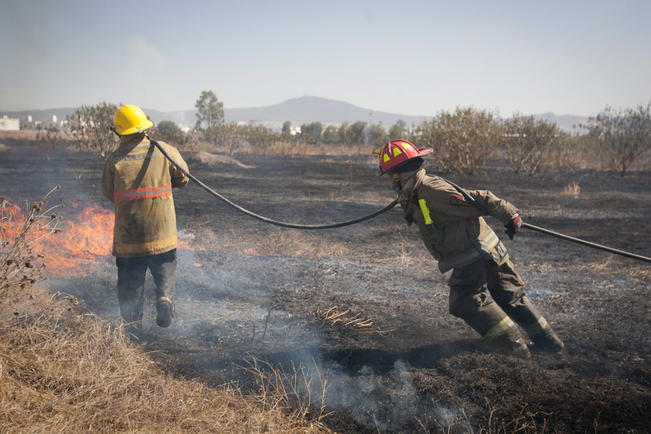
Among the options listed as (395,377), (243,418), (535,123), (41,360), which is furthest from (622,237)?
(535,123)

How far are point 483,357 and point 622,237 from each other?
20.6 ft

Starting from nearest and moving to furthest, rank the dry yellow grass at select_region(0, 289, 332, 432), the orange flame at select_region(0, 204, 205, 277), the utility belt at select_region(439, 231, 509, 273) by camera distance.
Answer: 1. the dry yellow grass at select_region(0, 289, 332, 432)
2. the utility belt at select_region(439, 231, 509, 273)
3. the orange flame at select_region(0, 204, 205, 277)

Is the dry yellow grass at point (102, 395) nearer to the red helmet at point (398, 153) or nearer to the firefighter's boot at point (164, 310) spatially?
the firefighter's boot at point (164, 310)

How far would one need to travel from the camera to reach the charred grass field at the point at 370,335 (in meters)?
2.63

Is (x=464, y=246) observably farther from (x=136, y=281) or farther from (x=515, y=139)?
(x=515, y=139)

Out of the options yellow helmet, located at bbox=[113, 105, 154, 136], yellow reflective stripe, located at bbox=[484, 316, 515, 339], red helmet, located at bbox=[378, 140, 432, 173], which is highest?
yellow helmet, located at bbox=[113, 105, 154, 136]

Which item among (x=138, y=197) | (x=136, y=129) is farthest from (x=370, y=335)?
(x=136, y=129)

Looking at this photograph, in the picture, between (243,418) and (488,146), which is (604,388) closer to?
(243,418)

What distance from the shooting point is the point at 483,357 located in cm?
321

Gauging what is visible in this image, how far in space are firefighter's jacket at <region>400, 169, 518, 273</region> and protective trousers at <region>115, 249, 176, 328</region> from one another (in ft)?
6.64

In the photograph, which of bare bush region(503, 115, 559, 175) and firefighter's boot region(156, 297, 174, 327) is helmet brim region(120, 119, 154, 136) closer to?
firefighter's boot region(156, 297, 174, 327)

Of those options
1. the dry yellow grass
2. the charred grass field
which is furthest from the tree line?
the dry yellow grass

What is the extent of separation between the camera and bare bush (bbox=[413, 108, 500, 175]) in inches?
666

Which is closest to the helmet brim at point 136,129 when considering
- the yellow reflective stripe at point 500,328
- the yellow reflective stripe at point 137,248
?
the yellow reflective stripe at point 137,248
